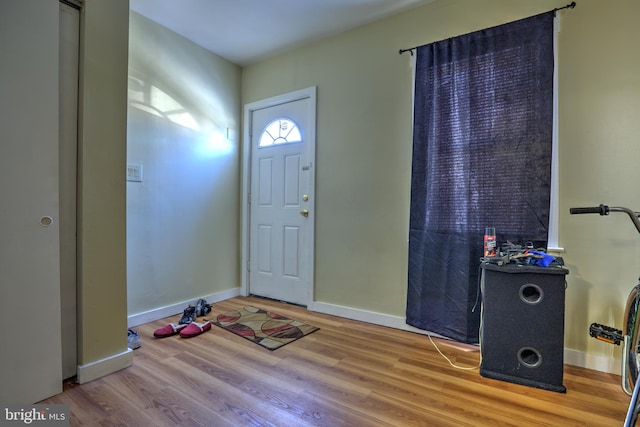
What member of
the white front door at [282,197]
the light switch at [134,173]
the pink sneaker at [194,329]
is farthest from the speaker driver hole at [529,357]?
the light switch at [134,173]

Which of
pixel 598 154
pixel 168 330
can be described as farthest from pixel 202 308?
pixel 598 154

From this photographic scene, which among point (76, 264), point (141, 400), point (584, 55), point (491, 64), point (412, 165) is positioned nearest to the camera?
point (141, 400)

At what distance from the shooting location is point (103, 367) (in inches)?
68.4

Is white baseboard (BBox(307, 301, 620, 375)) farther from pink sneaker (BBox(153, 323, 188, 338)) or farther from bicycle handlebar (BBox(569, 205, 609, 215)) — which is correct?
pink sneaker (BBox(153, 323, 188, 338))

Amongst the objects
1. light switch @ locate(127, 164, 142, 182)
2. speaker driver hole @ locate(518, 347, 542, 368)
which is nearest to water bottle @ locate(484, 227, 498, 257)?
speaker driver hole @ locate(518, 347, 542, 368)

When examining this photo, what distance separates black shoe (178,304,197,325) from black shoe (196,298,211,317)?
4cm

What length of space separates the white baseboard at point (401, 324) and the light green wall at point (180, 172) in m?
1.22

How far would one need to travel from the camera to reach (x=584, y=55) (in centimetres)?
191

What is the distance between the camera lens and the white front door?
306cm

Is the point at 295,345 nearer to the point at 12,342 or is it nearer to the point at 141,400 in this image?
the point at 141,400

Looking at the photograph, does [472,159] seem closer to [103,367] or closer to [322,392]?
[322,392]

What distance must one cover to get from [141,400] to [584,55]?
10.5 ft

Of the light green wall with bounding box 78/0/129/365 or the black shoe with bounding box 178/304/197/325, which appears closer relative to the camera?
the light green wall with bounding box 78/0/129/365

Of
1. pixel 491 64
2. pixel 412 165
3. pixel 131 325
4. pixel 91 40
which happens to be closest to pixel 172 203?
pixel 131 325
